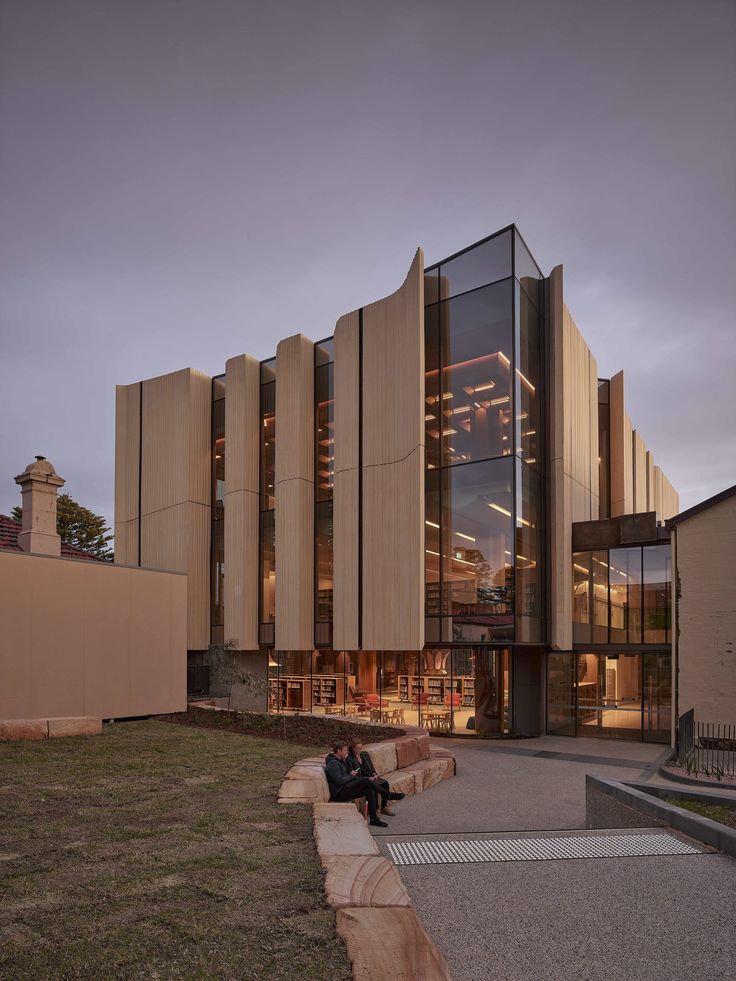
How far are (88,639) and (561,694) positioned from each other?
15.5 m

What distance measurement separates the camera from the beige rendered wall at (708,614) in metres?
19.6

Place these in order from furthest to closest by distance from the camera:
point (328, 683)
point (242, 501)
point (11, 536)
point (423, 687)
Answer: point (242, 501) → point (328, 683) → point (423, 687) → point (11, 536)

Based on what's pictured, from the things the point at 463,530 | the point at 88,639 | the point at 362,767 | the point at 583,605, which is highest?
the point at 463,530

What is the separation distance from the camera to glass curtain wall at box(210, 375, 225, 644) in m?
30.7

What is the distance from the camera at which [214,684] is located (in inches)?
1200

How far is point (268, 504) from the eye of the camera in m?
29.9

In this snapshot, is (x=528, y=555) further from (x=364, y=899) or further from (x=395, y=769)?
(x=364, y=899)

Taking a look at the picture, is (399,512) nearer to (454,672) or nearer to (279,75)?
(454,672)

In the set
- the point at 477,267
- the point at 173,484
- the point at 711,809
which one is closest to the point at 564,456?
the point at 477,267

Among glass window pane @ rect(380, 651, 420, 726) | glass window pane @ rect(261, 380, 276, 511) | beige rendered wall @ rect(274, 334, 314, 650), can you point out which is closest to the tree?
glass window pane @ rect(261, 380, 276, 511)

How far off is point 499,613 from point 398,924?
17.6 metres

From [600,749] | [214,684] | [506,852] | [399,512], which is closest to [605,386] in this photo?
[399,512]

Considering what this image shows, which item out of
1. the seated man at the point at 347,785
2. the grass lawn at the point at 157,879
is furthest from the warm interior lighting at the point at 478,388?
the grass lawn at the point at 157,879

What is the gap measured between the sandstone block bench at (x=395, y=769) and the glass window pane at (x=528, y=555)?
21.6 feet
